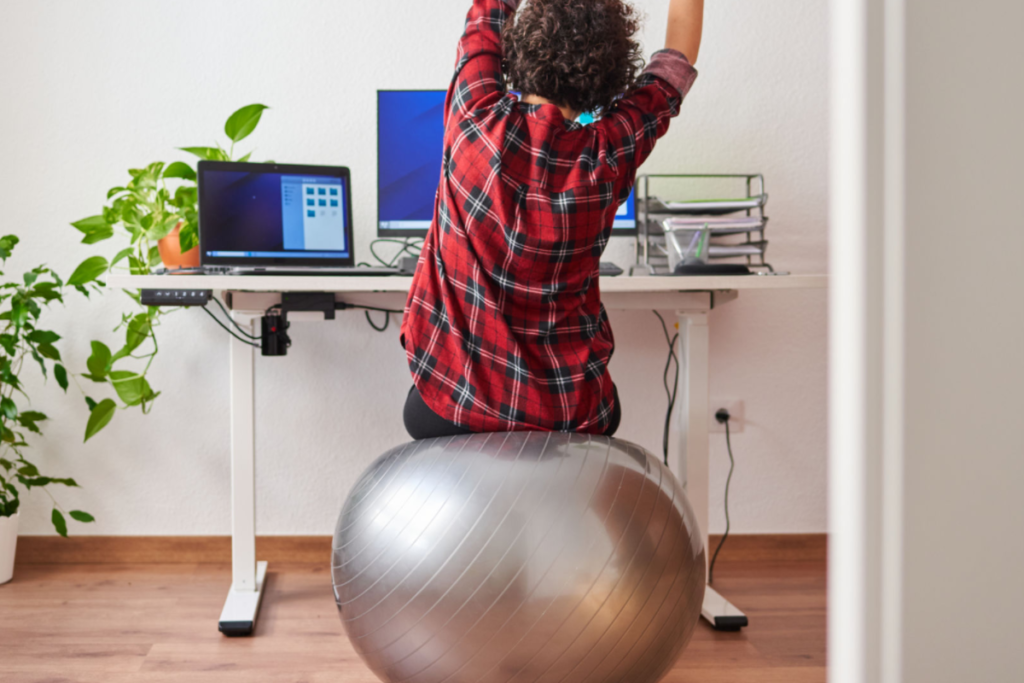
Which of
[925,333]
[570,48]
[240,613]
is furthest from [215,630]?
[925,333]

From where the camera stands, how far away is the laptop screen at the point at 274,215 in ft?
5.97

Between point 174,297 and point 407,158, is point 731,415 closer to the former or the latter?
point 407,158

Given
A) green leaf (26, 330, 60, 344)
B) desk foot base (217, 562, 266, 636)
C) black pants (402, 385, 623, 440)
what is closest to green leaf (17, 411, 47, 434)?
green leaf (26, 330, 60, 344)

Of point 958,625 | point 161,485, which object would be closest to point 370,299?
point 161,485

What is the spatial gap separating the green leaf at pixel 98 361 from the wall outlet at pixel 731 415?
1.68 meters

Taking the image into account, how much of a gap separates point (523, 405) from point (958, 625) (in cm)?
97

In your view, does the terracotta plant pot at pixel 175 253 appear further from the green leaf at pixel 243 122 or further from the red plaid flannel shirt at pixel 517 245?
the red plaid flannel shirt at pixel 517 245

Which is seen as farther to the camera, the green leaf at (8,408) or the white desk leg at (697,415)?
the green leaf at (8,408)

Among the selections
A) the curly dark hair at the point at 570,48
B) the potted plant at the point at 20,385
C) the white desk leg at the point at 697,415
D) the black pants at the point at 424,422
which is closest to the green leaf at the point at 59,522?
the potted plant at the point at 20,385

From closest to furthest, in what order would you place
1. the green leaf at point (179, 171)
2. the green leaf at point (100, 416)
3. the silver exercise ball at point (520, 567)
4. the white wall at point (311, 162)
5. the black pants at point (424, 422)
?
the silver exercise ball at point (520, 567) → the black pants at point (424, 422) → the green leaf at point (179, 171) → the green leaf at point (100, 416) → the white wall at point (311, 162)

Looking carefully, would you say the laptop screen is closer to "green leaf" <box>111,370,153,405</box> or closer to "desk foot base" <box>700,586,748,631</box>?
"green leaf" <box>111,370,153,405</box>

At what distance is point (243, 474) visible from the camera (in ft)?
5.80

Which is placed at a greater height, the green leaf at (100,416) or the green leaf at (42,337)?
the green leaf at (42,337)

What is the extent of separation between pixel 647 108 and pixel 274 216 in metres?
1.09
